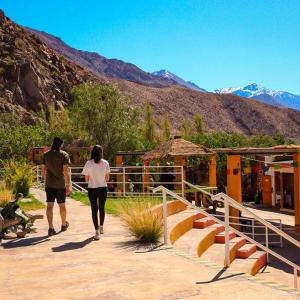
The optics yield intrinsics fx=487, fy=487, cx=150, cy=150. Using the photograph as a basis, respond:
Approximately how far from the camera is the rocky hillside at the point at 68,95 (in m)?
68.3

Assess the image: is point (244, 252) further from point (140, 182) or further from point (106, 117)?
point (106, 117)

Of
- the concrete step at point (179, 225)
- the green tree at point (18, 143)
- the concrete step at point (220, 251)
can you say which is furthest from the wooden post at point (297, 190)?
the green tree at point (18, 143)

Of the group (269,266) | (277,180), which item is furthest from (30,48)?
(269,266)

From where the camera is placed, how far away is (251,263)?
387 inches

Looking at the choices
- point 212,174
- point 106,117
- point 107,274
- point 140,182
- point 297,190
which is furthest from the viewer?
point 106,117

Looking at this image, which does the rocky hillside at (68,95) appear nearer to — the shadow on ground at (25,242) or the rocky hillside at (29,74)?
the rocky hillside at (29,74)

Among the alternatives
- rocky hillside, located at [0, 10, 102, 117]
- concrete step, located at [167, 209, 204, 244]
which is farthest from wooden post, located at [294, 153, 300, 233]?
rocky hillside, located at [0, 10, 102, 117]

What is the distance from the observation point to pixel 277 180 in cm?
3206

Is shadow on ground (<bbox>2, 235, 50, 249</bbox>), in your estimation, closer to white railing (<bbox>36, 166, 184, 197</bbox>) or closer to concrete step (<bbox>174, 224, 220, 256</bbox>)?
concrete step (<bbox>174, 224, 220, 256</bbox>)

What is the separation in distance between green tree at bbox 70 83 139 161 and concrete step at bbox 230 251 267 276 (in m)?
32.1

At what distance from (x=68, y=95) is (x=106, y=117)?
3822 cm

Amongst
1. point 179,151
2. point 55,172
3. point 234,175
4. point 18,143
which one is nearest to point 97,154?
point 55,172

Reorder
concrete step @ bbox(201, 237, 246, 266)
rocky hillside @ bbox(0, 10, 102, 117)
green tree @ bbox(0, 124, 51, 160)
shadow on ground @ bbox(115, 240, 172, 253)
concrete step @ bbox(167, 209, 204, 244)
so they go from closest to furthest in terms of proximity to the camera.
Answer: shadow on ground @ bbox(115, 240, 172, 253) < concrete step @ bbox(201, 237, 246, 266) < concrete step @ bbox(167, 209, 204, 244) < green tree @ bbox(0, 124, 51, 160) < rocky hillside @ bbox(0, 10, 102, 117)

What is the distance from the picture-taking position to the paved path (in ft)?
15.8
